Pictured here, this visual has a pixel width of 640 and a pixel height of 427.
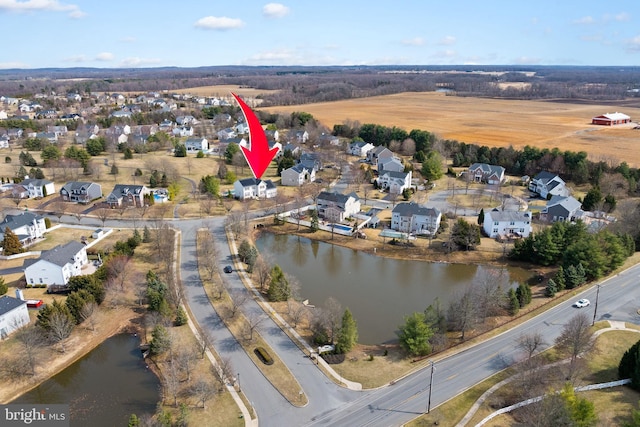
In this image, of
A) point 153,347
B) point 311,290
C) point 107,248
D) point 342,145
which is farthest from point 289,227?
point 342,145

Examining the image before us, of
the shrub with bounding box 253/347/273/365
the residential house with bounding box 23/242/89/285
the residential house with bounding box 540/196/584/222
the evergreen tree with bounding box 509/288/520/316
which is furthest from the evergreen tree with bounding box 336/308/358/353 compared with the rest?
the residential house with bounding box 540/196/584/222

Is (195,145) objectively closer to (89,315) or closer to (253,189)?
(253,189)

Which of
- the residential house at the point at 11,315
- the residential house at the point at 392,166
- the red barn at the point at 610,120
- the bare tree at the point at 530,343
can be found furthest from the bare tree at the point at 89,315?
the red barn at the point at 610,120

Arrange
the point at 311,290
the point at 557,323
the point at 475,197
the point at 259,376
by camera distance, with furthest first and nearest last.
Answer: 1. the point at 475,197
2. the point at 311,290
3. the point at 557,323
4. the point at 259,376

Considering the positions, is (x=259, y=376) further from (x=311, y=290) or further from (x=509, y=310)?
(x=509, y=310)

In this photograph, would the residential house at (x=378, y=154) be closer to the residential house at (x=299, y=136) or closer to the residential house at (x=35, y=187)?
the residential house at (x=299, y=136)
